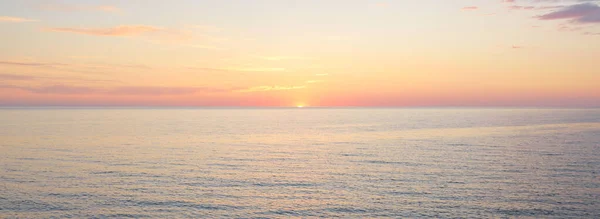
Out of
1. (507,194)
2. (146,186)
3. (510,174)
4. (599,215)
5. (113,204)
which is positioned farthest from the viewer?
(510,174)

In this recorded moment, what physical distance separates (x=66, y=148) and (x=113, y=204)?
4853 centimetres

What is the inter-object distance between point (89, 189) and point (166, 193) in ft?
27.9

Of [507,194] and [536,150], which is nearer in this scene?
[507,194]

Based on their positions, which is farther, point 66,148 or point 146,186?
point 66,148

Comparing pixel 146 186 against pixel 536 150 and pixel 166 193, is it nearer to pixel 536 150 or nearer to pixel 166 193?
pixel 166 193

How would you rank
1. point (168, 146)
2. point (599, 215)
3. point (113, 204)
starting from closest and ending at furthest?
point (599, 215)
point (113, 204)
point (168, 146)

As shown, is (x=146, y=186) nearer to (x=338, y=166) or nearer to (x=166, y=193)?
(x=166, y=193)

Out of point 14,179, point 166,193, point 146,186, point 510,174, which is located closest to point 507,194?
point 510,174

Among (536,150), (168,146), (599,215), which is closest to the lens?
(599,215)

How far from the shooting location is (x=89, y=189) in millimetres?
44344

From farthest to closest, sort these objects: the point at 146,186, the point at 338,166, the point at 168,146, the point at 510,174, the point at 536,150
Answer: the point at 168,146
the point at 536,150
the point at 338,166
the point at 510,174
the point at 146,186

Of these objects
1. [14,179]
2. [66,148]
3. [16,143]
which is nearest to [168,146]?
[66,148]

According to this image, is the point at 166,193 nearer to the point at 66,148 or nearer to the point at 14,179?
the point at 14,179

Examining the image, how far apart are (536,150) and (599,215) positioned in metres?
47.6
